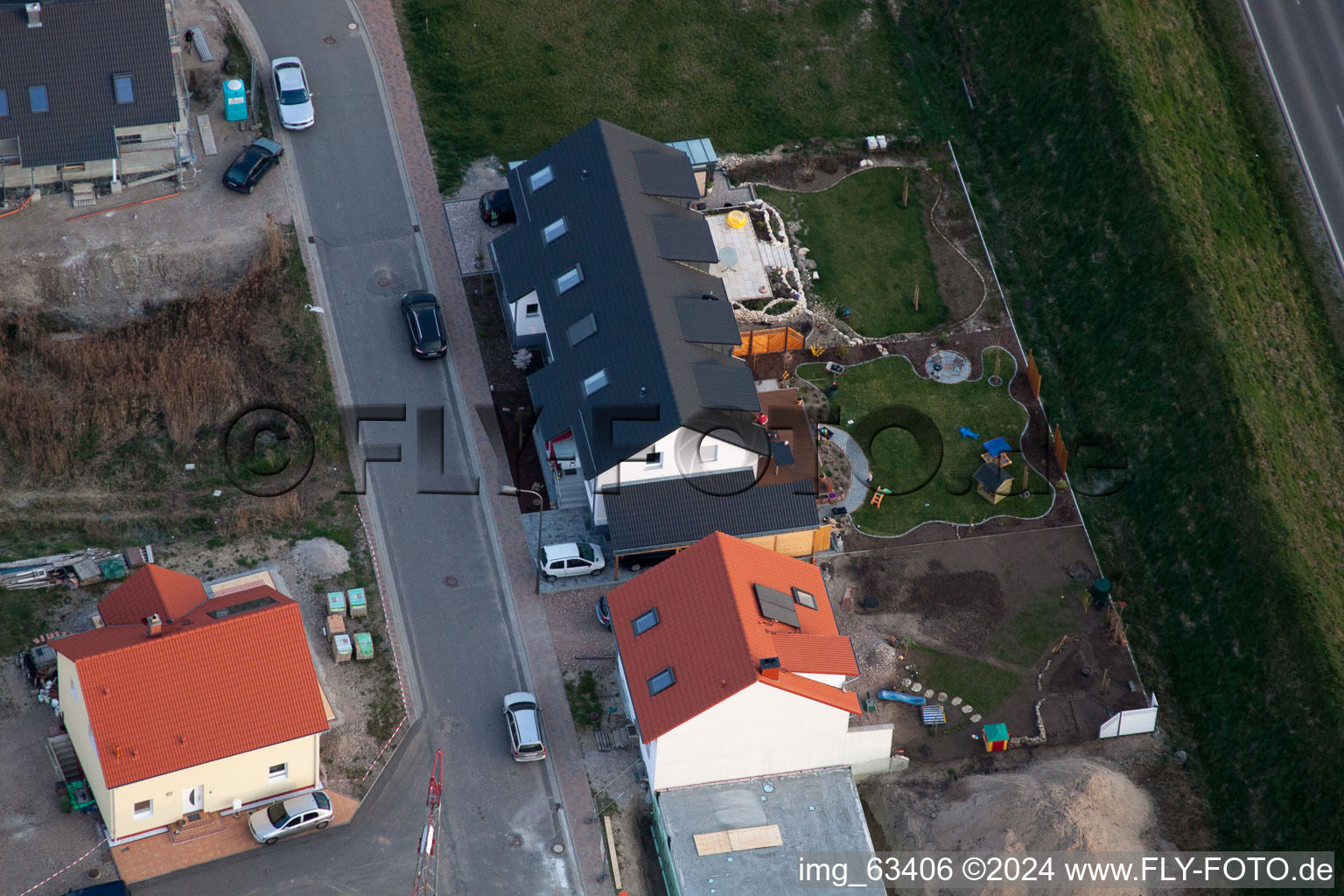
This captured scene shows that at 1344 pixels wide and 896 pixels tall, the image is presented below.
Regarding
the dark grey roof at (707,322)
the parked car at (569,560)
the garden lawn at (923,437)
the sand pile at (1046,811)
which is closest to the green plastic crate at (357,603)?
the parked car at (569,560)

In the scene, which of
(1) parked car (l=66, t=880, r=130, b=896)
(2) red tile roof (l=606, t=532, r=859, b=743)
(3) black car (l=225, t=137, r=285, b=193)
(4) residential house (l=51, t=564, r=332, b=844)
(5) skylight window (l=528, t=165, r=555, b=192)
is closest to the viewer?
(1) parked car (l=66, t=880, r=130, b=896)

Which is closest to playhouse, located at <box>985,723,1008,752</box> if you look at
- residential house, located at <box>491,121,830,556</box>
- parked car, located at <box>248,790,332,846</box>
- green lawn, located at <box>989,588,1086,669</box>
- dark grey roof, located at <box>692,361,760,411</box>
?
green lawn, located at <box>989,588,1086,669</box>

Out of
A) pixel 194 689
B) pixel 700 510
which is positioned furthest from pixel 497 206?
pixel 194 689

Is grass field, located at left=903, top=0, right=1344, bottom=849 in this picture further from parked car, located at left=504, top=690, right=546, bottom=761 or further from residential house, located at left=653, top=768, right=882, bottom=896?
parked car, located at left=504, top=690, right=546, bottom=761

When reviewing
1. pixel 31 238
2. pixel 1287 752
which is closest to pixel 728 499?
pixel 1287 752

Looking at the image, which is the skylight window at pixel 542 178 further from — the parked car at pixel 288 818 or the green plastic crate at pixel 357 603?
the parked car at pixel 288 818

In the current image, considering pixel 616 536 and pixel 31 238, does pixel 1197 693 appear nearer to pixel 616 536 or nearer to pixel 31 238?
pixel 616 536
